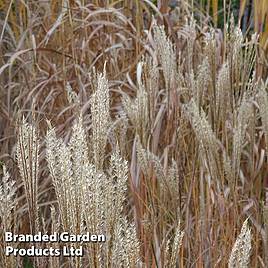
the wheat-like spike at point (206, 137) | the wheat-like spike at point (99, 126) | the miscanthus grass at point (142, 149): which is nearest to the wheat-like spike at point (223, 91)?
the miscanthus grass at point (142, 149)

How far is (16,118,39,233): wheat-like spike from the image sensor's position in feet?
4.30

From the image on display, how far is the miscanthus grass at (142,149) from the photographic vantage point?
1285mm

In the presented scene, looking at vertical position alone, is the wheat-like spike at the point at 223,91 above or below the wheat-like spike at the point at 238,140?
above

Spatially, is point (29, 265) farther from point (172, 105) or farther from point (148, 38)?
point (148, 38)

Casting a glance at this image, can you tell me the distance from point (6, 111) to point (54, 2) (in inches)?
24.5

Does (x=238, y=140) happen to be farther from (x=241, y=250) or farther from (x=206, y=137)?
(x=241, y=250)

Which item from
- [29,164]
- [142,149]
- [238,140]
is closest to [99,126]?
[29,164]

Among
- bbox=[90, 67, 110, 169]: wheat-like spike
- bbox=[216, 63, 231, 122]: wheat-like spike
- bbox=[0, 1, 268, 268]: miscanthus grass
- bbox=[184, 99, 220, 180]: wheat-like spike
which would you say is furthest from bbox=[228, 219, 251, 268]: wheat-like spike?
bbox=[216, 63, 231, 122]: wheat-like spike

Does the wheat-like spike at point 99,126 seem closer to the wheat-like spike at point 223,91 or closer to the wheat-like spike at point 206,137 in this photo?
the wheat-like spike at point 206,137

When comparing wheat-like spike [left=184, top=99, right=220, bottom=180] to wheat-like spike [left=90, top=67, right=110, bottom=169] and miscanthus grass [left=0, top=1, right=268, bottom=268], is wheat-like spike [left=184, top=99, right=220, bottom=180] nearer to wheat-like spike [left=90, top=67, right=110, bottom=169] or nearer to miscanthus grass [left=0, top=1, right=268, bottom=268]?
miscanthus grass [left=0, top=1, right=268, bottom=268]

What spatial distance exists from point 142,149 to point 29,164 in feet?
1.29

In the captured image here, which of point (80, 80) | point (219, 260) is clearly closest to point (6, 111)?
point (80, 80)

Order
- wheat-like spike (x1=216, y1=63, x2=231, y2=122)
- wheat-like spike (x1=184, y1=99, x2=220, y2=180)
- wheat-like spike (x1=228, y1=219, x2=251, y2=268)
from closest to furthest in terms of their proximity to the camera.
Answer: wheat-like spike (x1=228, y1=219, x2=251, y2=268)
wheat-like spike (x1=184, y1=99, x2=220, y2=180)
wheat-like spike (x1=216, y1=63, x2=231, y2=122)

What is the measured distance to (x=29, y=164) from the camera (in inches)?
51.9
